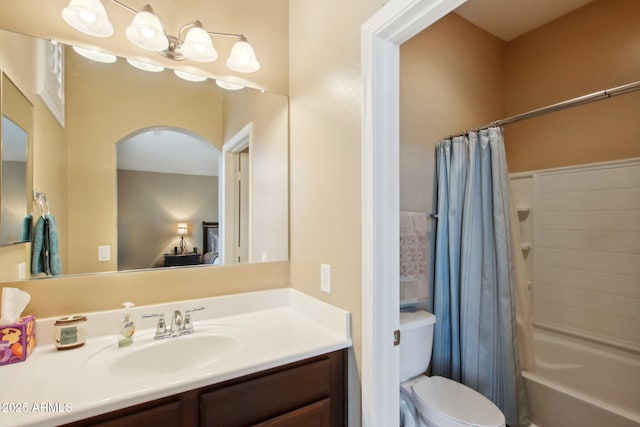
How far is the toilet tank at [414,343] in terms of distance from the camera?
1.64 m

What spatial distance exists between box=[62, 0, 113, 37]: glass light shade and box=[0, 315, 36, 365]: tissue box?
1.12 meters

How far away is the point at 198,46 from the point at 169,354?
136cm

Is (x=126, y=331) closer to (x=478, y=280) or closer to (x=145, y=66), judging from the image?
(x=145, y=66)

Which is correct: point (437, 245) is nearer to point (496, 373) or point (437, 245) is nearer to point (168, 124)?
point (496, 373)

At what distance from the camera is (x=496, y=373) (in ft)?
5.94

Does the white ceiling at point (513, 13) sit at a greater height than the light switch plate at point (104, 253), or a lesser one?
greater

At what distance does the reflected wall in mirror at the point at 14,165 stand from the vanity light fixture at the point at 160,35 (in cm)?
36

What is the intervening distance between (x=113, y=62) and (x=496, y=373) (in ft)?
8.63

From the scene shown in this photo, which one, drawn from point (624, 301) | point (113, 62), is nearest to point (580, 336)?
point (624, 301)

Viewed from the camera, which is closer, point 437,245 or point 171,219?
point 171,219

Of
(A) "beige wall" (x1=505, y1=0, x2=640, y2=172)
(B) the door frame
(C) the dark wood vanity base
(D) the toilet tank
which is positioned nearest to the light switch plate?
(B) the door frame

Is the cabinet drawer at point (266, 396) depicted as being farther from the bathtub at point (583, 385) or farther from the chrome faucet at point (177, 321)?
the bathtub at point (583, 385)

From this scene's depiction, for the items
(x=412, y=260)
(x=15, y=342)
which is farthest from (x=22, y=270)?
(x=412, y=260)

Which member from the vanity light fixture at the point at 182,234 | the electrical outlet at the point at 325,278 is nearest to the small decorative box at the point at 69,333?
the vanity light fixture at the point at 182,234
